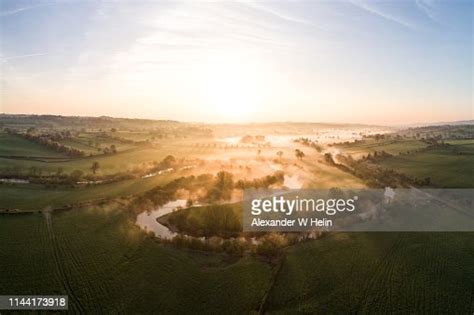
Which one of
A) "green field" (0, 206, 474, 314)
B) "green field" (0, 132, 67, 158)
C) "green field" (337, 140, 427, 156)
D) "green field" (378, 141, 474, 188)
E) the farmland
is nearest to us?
"green field" (0, 206, 474, 314)

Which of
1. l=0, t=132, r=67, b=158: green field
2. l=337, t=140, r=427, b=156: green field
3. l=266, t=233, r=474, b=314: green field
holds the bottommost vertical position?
l=266, t=233, r=474, b=314: green field

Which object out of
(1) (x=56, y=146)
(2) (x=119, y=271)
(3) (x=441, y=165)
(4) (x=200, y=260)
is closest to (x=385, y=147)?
(3) (x=441, y=165)

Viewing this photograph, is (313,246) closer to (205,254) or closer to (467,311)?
(205,254)

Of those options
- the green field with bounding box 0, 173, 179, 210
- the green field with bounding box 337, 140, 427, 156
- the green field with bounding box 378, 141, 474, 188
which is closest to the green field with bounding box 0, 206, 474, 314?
the green field with bounding box 0, 173, 179, 210

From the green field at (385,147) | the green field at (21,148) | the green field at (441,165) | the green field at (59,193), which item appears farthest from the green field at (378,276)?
the green field at (21,148)

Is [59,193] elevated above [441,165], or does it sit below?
below

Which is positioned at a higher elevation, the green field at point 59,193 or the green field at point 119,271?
the green field at point 59,193

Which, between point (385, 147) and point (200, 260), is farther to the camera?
point (385, 147)

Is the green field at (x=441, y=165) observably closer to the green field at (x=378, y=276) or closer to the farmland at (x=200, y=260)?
the farmland at (x=200, y=260)

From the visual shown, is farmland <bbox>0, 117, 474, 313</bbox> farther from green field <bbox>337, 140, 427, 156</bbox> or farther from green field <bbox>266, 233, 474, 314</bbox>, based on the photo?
green field <bbox>337, 140, 427, 156</bbox>

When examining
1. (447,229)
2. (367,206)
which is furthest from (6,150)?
(447,229)

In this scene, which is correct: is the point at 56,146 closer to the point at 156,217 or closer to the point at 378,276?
the point at 156,217
